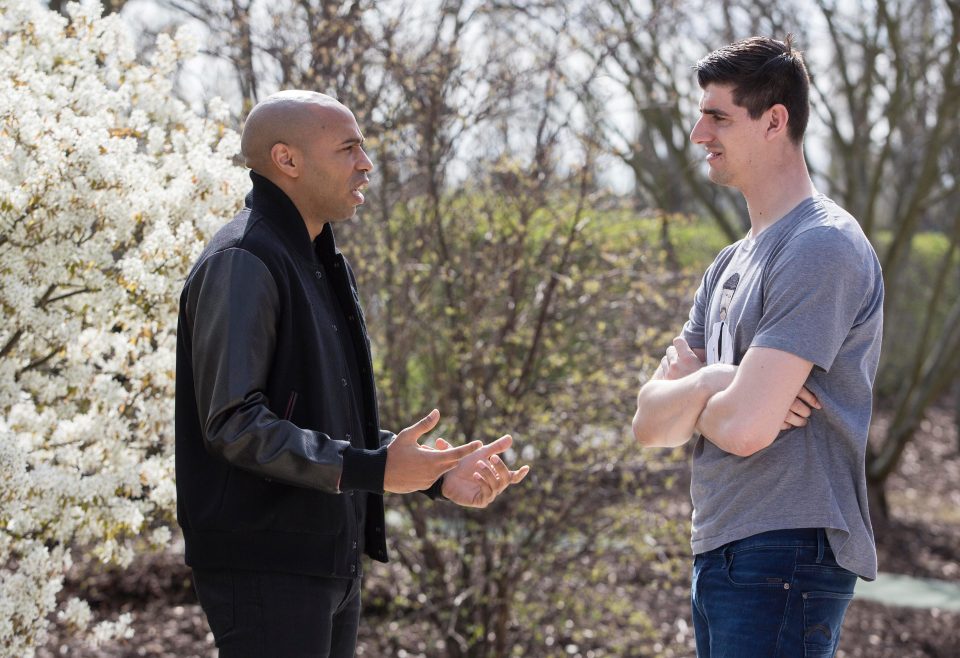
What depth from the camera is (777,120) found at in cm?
233

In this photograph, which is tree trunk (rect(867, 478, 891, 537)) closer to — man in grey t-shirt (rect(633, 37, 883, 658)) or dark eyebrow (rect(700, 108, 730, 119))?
man in grey t-shirt (rect(633, 37, 883, 658))

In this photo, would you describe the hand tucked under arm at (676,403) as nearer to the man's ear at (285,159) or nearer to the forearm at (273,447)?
the forearm at (273,447)

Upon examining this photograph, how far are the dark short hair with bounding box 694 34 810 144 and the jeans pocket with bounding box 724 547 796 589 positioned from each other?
86 cm

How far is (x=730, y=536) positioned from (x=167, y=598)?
4.39 m

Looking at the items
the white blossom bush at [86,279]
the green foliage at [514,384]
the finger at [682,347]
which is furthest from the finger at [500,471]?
the green foliage at [514,384]

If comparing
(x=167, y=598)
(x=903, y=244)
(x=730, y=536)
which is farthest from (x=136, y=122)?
(x=903, y=244)

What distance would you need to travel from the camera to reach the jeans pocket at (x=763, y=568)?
216 centimetres

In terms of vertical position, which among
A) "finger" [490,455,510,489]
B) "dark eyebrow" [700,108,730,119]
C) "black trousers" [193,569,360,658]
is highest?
"dark eyebrow" [700,108,730,119]

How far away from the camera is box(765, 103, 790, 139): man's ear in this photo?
91.6 inches

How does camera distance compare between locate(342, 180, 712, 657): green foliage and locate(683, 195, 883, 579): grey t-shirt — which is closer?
locate(683, 195, 883, 579): grey t-shirt

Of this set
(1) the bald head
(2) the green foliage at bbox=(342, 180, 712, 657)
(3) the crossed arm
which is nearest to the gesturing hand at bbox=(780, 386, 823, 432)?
(3) the crossed arm

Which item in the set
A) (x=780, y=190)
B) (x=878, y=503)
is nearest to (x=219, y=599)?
(x=780, y=190)

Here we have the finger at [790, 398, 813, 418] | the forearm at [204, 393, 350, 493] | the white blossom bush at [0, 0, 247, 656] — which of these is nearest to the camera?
the forearm at [204, 393, 350, 493]

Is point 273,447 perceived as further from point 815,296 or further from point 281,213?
point 815,296
